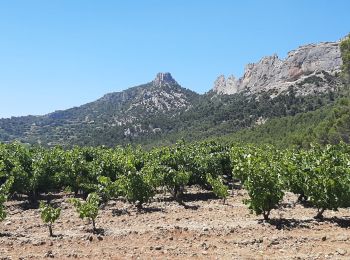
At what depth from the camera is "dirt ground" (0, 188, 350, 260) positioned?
1705cm

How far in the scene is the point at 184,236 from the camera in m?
19.7

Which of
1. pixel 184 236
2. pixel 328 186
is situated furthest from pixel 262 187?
pixel 184 236

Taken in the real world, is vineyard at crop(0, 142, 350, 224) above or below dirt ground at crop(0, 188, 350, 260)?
above

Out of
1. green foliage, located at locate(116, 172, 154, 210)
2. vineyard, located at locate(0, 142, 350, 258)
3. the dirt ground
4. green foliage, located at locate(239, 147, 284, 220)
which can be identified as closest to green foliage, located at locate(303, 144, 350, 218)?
vineyard, located at locate(0, 142, 350, 258)

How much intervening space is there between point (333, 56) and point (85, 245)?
648 feet

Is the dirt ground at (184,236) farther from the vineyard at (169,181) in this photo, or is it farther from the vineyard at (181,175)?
the vineyard at (181,175)

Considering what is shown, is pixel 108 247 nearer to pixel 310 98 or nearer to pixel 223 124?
pixel 223 124

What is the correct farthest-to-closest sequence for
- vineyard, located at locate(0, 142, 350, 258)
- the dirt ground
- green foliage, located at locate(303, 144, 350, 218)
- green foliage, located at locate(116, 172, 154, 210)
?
green foliage, located at locate(116, 172, 154, 210) → vineyard, located at locate(0, 142, 350, 258) → green foliage, located at locate(303, 144, 350, 218) → the dirt ground

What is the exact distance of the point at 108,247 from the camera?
18406 mm

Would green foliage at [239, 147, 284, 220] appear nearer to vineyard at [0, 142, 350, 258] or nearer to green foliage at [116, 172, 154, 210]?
vineyard at [0, 142, 350, 258]

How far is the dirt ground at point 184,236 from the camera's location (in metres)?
17.0

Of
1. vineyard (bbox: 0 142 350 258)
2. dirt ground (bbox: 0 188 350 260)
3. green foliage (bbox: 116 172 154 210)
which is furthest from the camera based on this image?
green foliage (bbox: 116 172 154 210)

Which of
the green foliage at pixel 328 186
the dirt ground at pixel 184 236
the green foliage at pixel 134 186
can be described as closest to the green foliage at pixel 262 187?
the dirt ground at pixel 184 236

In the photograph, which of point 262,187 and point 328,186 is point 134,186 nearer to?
point 262,187
